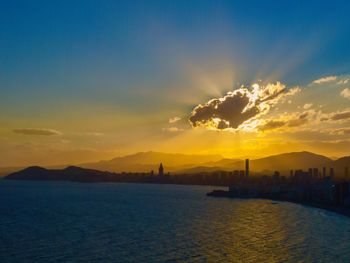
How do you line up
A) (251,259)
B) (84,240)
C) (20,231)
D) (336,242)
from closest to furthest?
(251,259) → (84,240) → (336,242) → (20,231)

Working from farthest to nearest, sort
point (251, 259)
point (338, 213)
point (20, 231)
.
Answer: point (338, 213)
point (20, 231)
point (251, 259)

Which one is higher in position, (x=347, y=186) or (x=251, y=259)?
(x=347, y=186)

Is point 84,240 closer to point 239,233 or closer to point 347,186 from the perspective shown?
point 239,233

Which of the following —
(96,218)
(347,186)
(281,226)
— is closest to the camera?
(281,226)

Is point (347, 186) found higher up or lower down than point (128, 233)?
higher up

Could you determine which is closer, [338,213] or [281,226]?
[281,226]

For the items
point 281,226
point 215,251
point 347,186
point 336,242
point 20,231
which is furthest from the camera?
point 347,186

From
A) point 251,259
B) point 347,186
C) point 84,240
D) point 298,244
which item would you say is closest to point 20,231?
point 84,240

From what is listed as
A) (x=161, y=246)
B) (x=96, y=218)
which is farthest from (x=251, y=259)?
(x=96, y=218)

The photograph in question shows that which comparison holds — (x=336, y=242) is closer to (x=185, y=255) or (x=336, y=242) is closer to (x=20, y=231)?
(x=185, y=255)
